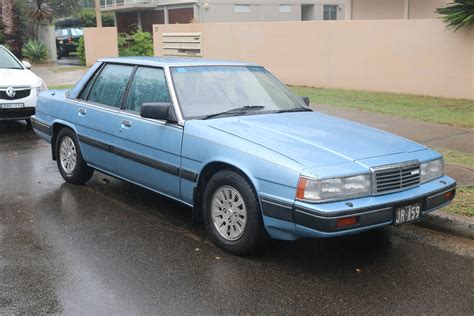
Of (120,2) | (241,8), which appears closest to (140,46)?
(241,8)

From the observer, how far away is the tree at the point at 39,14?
29391mm

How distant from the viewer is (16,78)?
10469 millimetres

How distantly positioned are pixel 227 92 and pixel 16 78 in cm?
641

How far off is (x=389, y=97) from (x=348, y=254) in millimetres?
9312

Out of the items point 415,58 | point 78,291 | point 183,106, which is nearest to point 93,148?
point 183,106

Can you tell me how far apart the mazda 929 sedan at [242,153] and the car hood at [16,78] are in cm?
420

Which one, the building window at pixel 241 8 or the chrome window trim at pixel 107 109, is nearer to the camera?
the chrome window trim at pixel 107 109

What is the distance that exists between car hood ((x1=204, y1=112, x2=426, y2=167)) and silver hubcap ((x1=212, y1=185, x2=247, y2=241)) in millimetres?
470

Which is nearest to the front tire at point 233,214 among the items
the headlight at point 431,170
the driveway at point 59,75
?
the headlight at point 431,170

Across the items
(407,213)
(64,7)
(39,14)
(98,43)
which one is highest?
(64,7)

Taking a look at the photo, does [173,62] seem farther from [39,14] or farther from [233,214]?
[39,14]

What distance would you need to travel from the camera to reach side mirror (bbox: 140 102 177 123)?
198 inches

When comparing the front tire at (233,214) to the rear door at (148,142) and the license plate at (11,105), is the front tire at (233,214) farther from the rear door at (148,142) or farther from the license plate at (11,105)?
the license plate at (11,105)

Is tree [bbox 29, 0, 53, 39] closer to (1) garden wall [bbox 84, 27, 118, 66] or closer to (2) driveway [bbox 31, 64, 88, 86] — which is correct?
(1) garden wall [bbox 84, 27, 118, 66]
